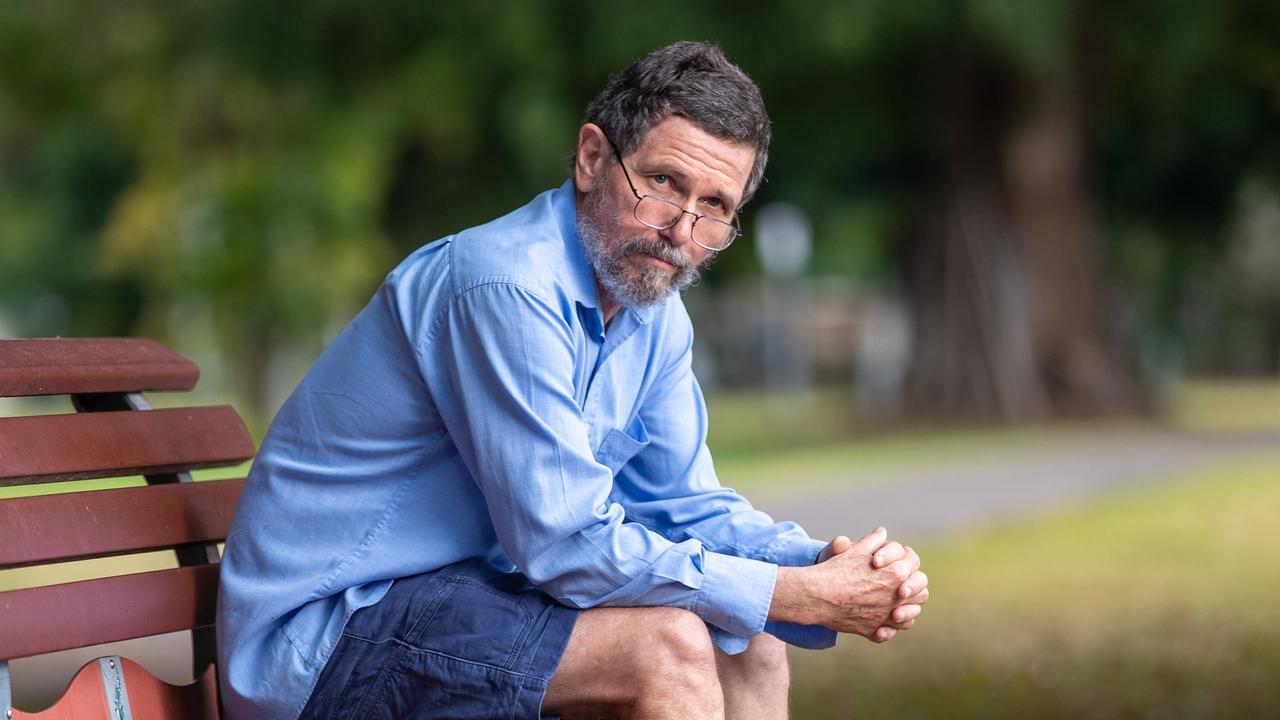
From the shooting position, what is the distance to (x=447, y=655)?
2.71 m

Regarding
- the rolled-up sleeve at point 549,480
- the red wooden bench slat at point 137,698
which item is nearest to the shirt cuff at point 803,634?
the rolled-up sleeve at point 549,480

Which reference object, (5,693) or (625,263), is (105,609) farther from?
(625,263)

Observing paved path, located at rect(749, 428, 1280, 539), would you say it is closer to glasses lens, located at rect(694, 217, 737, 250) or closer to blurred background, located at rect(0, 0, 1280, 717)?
blurred background, located at rect(0, 0, 1280, 717)

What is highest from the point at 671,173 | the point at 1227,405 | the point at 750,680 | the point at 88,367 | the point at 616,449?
the point at 671,173

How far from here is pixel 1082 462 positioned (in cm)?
1362

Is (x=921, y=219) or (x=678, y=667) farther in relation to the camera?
(x=921, y=219)

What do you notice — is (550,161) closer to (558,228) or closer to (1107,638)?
(1107,638)

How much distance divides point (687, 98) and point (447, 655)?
1.04m

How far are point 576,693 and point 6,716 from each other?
34.6 inches

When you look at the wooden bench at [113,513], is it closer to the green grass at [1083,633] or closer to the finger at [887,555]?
the finger at [887,555]

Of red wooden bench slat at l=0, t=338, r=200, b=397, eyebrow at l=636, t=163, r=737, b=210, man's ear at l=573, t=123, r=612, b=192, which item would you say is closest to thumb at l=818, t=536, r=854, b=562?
eyebrow at l=636, t=163, r=737, b=210

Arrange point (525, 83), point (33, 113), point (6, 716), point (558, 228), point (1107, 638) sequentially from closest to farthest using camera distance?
point (6, 716) < point (558, 228) < point (1107, 638) < point (525, 83) < point (33, 113)

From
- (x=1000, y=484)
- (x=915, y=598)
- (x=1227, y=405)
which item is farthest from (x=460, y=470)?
(x=1227, y=405)

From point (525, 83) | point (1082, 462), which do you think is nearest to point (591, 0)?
point (525, 83)
